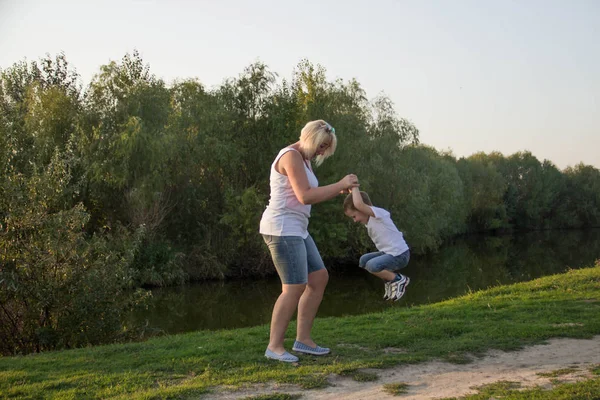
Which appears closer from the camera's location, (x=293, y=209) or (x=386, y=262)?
(x=293, y=209)

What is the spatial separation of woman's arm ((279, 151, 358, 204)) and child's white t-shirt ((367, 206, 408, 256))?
3.48 feet

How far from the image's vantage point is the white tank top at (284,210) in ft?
18.2

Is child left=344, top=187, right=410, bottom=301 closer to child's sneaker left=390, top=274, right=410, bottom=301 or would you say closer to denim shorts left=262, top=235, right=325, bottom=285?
child's sneaker left=390, top=274, right=410, bottom=301

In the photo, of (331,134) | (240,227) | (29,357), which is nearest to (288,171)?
(331,134)

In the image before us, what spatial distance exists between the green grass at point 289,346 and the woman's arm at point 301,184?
1.59m

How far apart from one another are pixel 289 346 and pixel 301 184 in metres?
2.15

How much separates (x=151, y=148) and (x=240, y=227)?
5642mm

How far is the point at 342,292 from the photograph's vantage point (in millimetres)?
22516

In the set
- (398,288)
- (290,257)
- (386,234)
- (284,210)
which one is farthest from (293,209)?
(398,288)

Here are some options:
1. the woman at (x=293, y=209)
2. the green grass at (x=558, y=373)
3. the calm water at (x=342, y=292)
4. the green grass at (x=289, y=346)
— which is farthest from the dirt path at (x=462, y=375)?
the calm water at (x=342, y=292)

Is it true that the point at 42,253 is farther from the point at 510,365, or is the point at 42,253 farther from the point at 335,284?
the point at 335,284

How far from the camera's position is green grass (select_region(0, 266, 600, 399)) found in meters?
5.19

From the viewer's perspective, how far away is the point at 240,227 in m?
27.5

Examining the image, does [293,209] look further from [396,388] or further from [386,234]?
[396,388]
